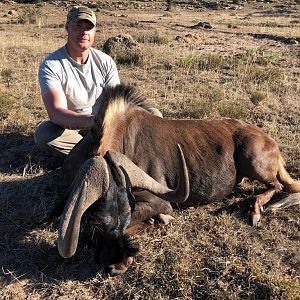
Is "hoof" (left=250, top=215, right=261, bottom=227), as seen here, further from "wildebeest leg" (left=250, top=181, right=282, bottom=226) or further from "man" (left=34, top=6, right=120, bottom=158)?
"man" (left=34, top=6, right=120, bottom=158)

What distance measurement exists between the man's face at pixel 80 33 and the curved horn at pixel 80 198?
8.09 ft

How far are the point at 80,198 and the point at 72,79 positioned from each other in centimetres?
270

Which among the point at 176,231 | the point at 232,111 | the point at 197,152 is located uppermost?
the point at 197,152

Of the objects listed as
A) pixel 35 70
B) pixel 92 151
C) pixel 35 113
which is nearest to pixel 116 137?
pixel 92 151

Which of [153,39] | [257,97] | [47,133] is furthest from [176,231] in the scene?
[153,39]

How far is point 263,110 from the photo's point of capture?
8289mm

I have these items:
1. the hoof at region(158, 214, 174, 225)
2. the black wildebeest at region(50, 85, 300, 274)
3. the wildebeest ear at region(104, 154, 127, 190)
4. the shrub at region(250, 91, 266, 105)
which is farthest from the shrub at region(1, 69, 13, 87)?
the wildebeest ear at region(104, 154, 127, 190)

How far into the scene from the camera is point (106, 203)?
369 centimetres

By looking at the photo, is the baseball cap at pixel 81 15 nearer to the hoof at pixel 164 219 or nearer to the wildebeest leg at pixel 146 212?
the wildebeest leg at pixel 146 212

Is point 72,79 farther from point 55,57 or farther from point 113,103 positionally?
point 113,103

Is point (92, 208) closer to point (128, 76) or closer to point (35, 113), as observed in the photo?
point (35, 113)

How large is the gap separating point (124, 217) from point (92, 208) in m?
0.30

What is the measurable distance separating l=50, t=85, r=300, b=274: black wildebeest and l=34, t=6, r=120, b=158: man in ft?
2.48

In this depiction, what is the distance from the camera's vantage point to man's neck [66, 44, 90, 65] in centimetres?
578
